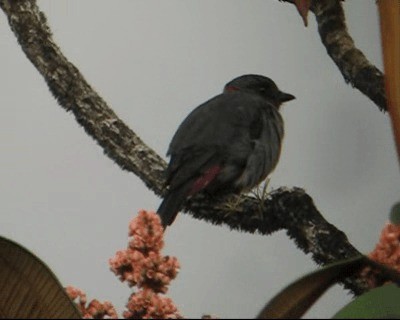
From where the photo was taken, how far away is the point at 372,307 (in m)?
0.45

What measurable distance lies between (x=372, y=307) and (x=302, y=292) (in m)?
0.07

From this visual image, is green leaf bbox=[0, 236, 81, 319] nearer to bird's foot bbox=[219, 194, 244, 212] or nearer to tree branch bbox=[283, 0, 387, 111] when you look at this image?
bird's foot bbox=[219, 194, 244, 212]

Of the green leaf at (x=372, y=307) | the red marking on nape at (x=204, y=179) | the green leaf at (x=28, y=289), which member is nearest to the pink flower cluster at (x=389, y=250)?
the green leaf at (x=372, y=307)

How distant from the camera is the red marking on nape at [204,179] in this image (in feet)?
3.11

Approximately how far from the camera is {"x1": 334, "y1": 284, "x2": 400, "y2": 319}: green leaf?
1.43 ft

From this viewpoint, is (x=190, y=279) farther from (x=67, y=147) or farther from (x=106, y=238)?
(x=67, y=147)

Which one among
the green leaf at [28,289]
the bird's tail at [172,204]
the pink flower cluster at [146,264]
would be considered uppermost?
the bird's tail at [172,204]

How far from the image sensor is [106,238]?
933mm

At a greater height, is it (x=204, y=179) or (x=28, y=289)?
(x=204, y=179)

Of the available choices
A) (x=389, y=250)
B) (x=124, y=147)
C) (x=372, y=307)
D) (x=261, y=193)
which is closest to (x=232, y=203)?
(x=261, y=193)

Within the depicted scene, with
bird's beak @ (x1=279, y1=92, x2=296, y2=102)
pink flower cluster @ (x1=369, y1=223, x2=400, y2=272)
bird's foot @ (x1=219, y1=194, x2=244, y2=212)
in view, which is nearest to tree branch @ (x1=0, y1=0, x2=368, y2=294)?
bird's foot @ (x1=219, y1=194, x2=244, y2=212)

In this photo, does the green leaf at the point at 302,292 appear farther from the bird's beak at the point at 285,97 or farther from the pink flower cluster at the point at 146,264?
the bird's beak at the point at 285,97

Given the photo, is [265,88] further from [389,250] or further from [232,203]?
[389,250]

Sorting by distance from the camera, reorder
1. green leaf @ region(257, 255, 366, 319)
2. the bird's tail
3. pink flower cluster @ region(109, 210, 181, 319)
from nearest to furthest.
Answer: green leaf @ region(257, 255, 366, 319) → pink flower cluster @ region(109, 210, 181, 319) → the bird's tail
